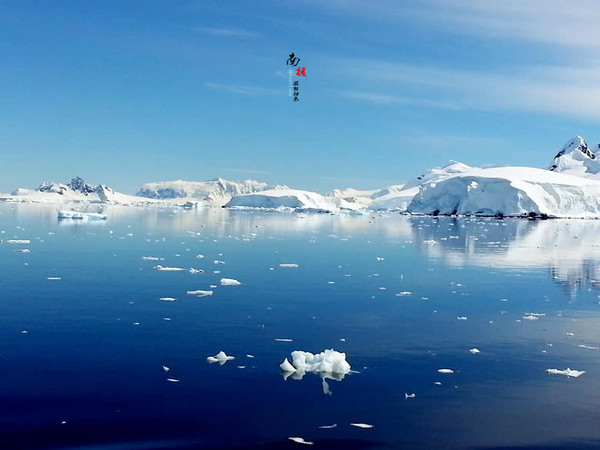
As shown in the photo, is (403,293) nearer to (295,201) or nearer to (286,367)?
(286,367)

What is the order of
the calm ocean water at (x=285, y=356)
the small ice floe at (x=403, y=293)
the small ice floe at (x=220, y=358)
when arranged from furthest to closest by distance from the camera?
the small ice floe at (x=403, y=293)
the small ice floe at (x=220, y=358)
the calm ocean water at (x=285, y=356)

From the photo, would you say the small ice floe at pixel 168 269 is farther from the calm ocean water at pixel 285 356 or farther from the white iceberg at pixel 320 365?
the white iceberg at pixel 320 365

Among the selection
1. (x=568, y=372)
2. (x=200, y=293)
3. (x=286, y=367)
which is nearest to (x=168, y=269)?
(x=200, y=293)

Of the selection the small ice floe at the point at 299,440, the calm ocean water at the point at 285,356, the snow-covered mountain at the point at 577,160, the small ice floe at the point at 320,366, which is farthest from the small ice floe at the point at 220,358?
the snow-covered mountain at the point at 577,160

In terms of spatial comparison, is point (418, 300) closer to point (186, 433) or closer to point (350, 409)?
point (350, 409)

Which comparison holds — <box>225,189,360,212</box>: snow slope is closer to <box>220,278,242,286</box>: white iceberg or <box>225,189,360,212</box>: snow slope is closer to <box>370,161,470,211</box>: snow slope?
<box>370,161,470,211</box>: snow slope
